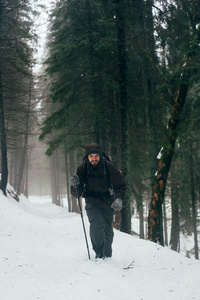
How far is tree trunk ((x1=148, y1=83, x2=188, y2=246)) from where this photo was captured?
821 centimetres

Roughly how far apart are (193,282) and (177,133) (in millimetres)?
5094

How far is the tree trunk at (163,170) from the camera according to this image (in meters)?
8.21

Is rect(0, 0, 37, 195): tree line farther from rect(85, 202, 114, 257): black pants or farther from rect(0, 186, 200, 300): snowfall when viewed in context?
rect(0, 186, 200, 300): snowfall

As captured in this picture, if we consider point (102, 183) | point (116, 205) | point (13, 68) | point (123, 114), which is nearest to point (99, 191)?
point (102, 183)

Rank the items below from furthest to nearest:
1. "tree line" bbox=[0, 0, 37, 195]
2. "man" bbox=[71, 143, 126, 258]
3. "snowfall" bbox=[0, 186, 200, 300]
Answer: "tree line" bbox=[0, 0, 37, 195]
"man" bbox=[71, 143, 126, 258]
"snowfall" bbox=[0, 186, 200, 300]

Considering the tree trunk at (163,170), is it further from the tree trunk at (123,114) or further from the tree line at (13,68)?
the tree line at (13,68)

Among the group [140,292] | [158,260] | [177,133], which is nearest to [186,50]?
[177,133]

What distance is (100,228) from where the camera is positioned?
17.2 ft

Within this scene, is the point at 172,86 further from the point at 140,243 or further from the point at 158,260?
the point at 158,260

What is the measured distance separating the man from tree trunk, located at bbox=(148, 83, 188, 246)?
324cm

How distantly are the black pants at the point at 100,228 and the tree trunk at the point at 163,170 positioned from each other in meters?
3.38

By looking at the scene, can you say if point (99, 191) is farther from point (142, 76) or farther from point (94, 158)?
point (142, 76)

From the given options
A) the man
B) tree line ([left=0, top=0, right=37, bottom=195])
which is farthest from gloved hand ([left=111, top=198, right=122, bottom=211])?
tree line ([left=0, top=0, right=37, bottom=195])

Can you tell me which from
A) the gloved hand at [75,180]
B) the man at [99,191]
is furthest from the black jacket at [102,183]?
the gloved hand at [75,180]
